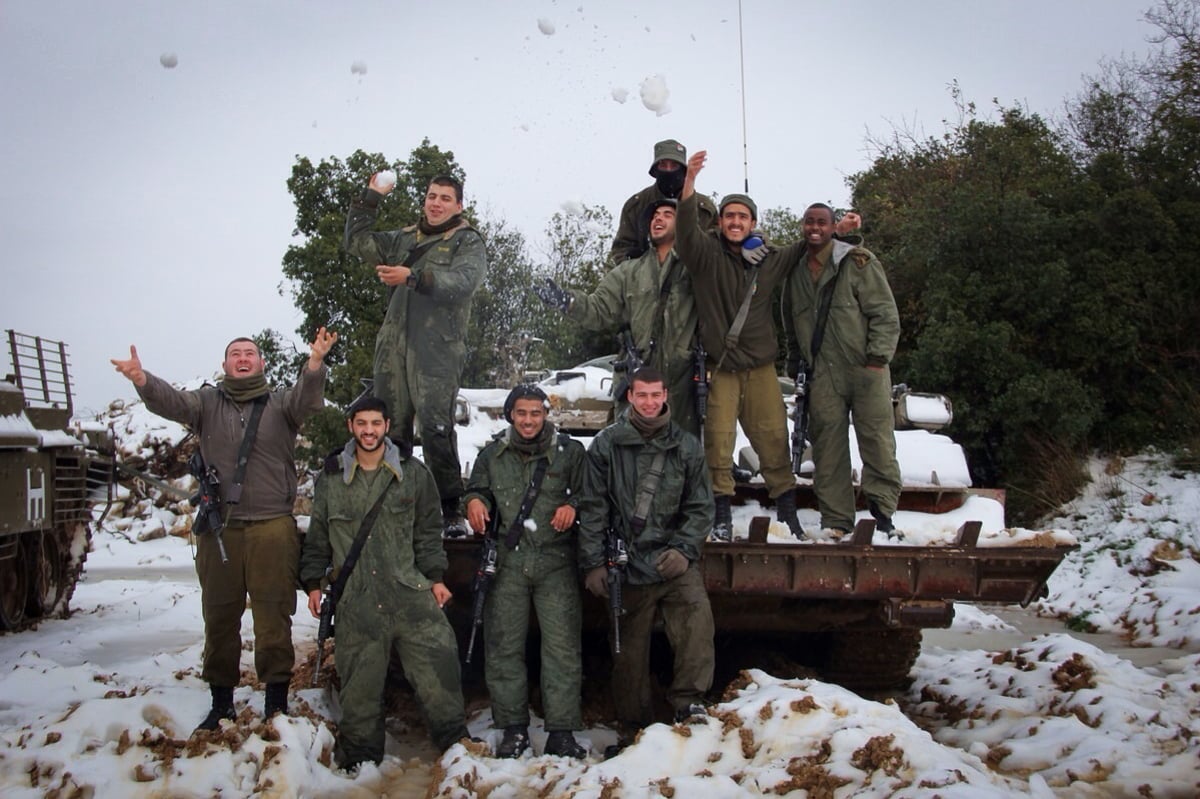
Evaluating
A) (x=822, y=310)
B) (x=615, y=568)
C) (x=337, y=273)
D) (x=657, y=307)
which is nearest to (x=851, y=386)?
(x=822, y=310)

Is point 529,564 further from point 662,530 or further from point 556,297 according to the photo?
point 556,297

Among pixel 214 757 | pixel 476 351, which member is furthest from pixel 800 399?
pixel 476 351

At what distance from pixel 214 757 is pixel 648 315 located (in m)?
3.15

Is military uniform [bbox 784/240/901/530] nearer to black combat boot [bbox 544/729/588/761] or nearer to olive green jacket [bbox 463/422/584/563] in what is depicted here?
olive green jacket [bbox 463/422/584/563]

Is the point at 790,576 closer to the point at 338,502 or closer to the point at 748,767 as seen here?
the point at 748,767

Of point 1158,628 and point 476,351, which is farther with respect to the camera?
point 476,351

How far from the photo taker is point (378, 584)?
216 inches

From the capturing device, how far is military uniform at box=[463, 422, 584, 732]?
565 cm

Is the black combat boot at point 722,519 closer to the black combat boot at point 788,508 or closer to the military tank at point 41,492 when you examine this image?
the black combat boot at point 788,508

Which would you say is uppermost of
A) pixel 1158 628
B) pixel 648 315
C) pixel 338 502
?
pixel 648 315

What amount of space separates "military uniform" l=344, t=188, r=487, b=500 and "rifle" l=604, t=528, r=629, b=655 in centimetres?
124

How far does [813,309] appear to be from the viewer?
258 inches

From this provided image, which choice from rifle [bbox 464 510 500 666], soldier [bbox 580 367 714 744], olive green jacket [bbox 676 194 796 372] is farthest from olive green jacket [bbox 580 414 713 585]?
olive green jacket [bbox 676 194 796 372]

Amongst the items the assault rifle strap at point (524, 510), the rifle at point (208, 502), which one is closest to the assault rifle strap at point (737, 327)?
the assault rifle strap at point (524, 510)
